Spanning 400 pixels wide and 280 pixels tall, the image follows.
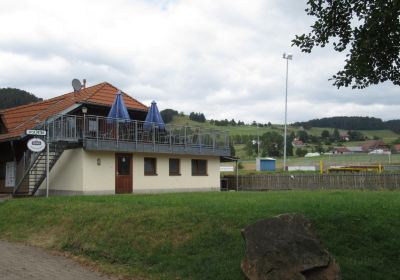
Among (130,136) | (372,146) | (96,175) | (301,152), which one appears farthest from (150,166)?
(372,146)

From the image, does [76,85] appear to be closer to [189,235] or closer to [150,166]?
[150,166]

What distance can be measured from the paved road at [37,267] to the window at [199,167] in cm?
2163

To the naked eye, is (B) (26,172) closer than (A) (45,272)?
No

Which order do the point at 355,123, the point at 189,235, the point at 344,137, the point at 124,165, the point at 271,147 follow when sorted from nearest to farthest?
the point at 189,235, the point at 124,165, the point at 271,147, the point at 344,137, the point at 355,123

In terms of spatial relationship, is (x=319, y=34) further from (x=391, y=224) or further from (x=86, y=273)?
(x=86, y=273)

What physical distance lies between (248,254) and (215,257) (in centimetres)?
182

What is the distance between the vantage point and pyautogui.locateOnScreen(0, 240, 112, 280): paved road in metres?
8.91

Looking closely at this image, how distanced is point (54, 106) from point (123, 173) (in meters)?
7.05

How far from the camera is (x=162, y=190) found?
29938 millimetres

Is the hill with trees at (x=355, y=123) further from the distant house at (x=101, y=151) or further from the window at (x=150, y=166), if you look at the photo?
the window at (x=150, y=166)

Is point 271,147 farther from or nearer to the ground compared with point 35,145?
farther from the ground

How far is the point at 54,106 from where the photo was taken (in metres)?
31.4

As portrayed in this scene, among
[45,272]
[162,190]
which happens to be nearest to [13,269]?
[45,272]

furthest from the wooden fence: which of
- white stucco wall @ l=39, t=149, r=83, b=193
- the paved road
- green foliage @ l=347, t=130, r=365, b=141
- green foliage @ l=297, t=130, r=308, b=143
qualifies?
green foliage @ l=347, t=130, r=365, b=141
